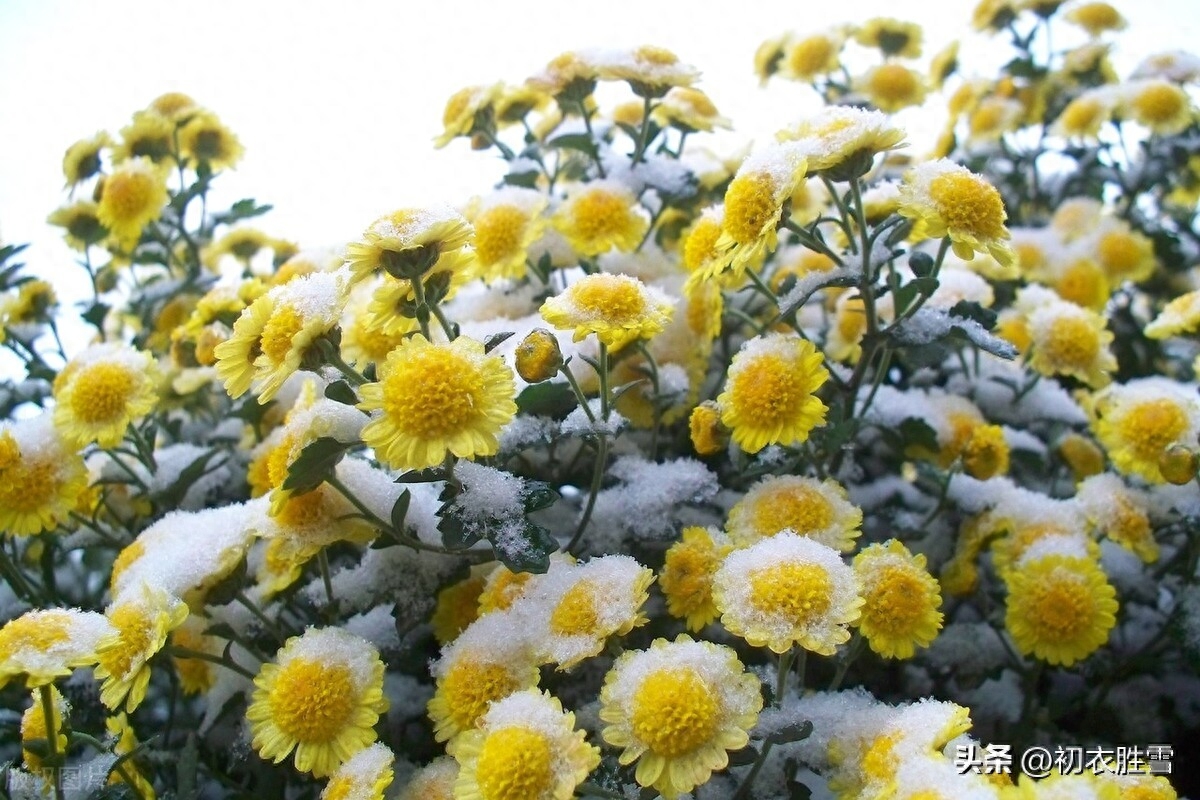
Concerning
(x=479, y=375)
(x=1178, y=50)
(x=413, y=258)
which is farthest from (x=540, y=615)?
(x=1178, y=50)

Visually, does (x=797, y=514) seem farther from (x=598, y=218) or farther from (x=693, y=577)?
(x=598, y=218)

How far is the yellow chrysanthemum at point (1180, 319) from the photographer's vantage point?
1041 mm

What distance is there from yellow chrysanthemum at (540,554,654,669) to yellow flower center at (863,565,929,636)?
18cm

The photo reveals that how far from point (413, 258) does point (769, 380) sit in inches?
12.2

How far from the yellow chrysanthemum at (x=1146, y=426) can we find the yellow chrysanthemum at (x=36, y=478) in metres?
1.06

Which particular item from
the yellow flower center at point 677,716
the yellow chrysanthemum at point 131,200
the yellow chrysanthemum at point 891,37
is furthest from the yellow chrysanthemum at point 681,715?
the yellow chrysanthemum at point 891,37

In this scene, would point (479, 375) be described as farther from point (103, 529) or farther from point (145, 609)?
point (103, 529)

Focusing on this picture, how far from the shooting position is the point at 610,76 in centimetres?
109

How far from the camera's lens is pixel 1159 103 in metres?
1.52

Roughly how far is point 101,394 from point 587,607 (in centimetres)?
57

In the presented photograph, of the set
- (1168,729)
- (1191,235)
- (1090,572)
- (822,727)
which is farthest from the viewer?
(1191,235)

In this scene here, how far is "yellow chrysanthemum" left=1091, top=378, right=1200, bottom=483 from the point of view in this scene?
968 millimetres

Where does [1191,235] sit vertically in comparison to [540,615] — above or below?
below

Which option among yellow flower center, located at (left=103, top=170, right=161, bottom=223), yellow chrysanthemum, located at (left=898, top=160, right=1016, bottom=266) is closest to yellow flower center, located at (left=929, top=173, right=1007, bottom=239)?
yellow chrysanthemum, located at (left=898, top=160, right=1016, bottom=266)
